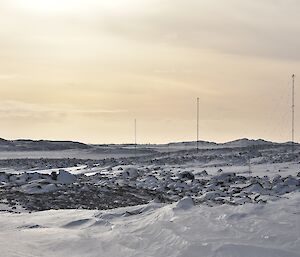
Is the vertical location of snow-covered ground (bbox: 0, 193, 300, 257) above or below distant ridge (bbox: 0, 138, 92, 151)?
below

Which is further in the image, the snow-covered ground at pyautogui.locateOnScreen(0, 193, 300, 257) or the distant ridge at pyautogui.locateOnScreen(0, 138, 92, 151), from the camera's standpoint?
the distant ridge at pyautogui.locateOnScreen(0, 138, 92, 151)

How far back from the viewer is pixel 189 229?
8172 mm

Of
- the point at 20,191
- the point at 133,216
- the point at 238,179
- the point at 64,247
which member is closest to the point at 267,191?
the point at 238,179

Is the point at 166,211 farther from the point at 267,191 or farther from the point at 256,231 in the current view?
the point at 267,191

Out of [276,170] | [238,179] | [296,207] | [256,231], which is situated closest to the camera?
[256,231]

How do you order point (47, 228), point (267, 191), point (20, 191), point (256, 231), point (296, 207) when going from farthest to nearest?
point (20, 191) < point (267, 191) < point (47, 228) < point (296, 207) < point (256, 231)

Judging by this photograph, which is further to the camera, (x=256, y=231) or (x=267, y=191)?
(x=267, y=191)

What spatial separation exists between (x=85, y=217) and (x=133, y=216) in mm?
1067

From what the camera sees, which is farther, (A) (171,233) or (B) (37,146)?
(B) (37,146)

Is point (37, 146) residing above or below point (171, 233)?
above

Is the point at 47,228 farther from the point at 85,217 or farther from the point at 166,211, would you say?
the point at 166,211

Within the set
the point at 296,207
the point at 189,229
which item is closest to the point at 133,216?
the point at 189,229

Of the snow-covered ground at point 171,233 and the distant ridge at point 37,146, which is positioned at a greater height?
the distant ridge at point 37,146

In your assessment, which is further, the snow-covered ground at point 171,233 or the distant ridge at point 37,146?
the distant ridge at point 37,146
